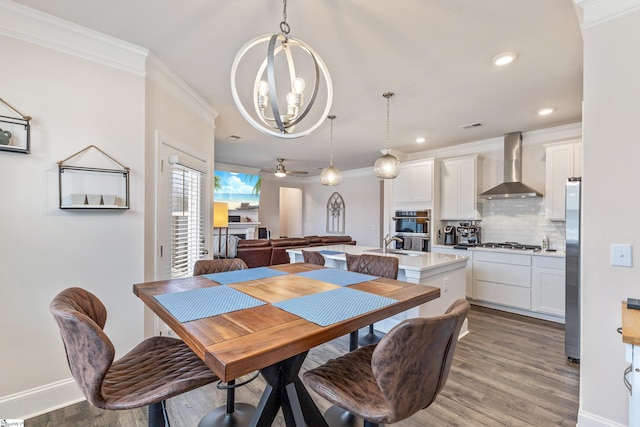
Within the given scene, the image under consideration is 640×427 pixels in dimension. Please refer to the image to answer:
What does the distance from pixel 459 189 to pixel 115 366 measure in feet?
16.6

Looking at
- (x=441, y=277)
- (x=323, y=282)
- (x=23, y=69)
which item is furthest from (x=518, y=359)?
(x=23, y=69)

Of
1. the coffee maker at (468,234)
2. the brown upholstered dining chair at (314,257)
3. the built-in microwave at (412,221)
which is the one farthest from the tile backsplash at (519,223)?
the brown upholstered dining chair at (314,257)

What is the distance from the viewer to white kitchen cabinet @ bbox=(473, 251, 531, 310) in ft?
12.9

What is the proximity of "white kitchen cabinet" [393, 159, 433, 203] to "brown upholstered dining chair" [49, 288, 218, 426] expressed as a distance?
182 inches

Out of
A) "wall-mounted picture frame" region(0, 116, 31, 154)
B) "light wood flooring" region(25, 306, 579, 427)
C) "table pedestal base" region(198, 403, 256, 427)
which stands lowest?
"light wood flooring" region(25, 306, 579, 427)

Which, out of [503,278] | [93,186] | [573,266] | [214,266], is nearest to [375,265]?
[214,266]

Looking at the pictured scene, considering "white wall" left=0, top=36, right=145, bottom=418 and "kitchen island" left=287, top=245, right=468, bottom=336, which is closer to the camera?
"white wall" left=0, top=36, right=145, bottom=418

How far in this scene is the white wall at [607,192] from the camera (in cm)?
160

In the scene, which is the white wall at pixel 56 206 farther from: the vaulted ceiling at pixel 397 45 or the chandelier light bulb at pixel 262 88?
the chandelier light bulb at pixel 262 88

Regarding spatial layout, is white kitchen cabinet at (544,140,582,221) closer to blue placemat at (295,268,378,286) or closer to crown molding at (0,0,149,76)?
blue placemat at (295,268,378,286)

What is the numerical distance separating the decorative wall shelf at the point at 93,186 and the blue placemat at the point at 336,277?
4.98 feet

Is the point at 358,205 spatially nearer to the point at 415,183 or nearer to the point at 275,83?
the point at 415,183

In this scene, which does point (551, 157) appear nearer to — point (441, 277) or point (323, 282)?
point (441, 277)

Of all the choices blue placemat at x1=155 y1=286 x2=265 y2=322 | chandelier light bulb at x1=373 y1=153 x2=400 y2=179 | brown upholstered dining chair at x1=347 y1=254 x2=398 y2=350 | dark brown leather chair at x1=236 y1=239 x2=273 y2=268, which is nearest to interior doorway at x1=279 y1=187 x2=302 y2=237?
dark brown leather chair at x1=236 y1=239 x2=273 y2=268
